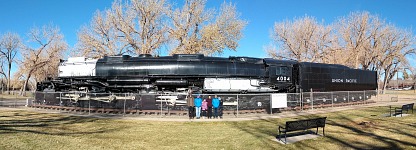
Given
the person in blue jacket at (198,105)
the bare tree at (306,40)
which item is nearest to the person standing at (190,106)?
the person in blue jacket at (198,105)

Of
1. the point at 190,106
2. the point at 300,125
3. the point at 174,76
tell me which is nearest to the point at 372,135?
the point at 300,125

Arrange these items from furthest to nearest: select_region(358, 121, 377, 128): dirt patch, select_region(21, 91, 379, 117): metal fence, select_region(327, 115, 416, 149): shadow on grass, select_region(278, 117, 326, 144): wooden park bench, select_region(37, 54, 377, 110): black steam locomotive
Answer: select_region(37, 54, 377, 110): black steam locomotive < select_region(21, 91, 379, 117): metal fence < select_region(358, 121, 377, 128): dirt patch < select_region(278, 117, 326, 144): wooden park bench < select_region(327, 115, 416, 149): shadow on grass

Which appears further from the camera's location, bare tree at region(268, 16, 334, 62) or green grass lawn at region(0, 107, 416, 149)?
bare tree at region(268, 16, 334, 62)

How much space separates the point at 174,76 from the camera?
19.5 m

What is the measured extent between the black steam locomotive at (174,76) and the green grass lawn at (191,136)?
5.00m

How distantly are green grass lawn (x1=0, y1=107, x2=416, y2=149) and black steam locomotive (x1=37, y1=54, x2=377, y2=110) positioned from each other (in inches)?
197

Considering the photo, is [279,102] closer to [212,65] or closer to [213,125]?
[212,65]

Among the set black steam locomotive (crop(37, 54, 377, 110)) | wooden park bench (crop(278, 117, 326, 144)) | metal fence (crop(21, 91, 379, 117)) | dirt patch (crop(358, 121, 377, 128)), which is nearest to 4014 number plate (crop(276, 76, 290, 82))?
black steam locomotive (crop(37, 54, 377, 110))

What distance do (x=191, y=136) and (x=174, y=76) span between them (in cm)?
852

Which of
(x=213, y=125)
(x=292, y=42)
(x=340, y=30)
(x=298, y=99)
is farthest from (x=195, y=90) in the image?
(x=340, y=30)

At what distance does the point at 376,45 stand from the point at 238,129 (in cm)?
5190

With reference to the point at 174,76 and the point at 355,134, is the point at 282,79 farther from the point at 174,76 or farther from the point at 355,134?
the point at 355,134

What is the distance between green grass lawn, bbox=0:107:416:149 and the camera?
9711 millimetres

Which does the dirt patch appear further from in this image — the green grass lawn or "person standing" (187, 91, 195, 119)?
"person standing" (187, 91, 195, 119)
